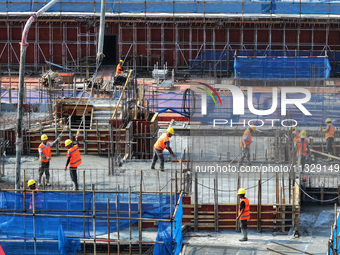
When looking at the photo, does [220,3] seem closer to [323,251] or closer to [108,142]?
[108,142]

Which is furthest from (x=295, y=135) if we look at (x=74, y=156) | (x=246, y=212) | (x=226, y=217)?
(x=74, y=156)

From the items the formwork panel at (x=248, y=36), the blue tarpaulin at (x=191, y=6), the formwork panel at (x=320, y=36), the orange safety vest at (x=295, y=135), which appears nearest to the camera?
the orange safety vest at (x=295, y=135)

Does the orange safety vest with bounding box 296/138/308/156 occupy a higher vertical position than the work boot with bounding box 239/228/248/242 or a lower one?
higher

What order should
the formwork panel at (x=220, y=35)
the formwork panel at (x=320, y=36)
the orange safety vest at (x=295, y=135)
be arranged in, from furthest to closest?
1. the formwork panel at (x=220, y=35)
2. the formwork panel at (x=320, y=36)
3. the orange safety vest at (x=295, y=135)

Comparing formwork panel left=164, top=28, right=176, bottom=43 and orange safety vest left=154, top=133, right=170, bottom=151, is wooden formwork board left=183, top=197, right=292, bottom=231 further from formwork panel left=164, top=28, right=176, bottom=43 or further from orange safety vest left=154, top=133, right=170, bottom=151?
formwork panel left=164, top=28, right=176, bottom=43

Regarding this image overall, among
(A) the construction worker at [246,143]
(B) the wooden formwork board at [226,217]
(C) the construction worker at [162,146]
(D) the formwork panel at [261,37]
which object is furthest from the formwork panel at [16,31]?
(B) the wooden formwork board at [226,217]

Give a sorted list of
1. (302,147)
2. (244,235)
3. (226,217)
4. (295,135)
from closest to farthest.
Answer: (244,235), (226,217), (302,147), (295,135)

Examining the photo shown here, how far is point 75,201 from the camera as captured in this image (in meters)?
25.7

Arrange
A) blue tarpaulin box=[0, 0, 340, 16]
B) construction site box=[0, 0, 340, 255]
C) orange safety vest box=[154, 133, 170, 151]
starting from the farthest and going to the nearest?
blue tarpaulin box=[0, 0, 340, 16], orange safety vest box=[154, 133, 170, 151], construction site box=[0, 0, 340, 255]

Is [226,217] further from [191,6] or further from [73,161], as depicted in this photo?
[191,6]

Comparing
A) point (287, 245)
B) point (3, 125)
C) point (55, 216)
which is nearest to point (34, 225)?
point (55, 216)

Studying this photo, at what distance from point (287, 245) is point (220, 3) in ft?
90.4

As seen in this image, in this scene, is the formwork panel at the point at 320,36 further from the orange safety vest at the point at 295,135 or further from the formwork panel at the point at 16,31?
the orange safety vest at the point at 295,135

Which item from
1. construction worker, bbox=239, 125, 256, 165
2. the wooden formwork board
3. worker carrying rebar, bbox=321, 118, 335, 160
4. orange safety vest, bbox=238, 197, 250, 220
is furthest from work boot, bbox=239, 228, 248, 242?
worker carrying rebar, bbox=321, 118, 335, 160
